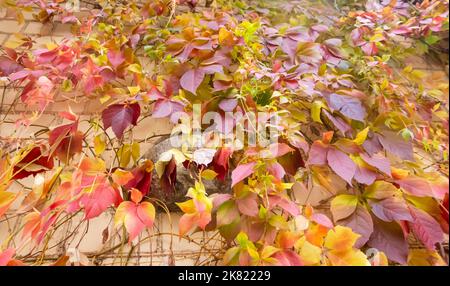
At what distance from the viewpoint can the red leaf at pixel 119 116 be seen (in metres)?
0.89

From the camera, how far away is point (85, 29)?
1.27m

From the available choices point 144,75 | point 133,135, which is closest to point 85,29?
point 144,75

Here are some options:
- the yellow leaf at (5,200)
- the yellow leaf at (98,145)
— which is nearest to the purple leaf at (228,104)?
the yellow leaf at (98,145)

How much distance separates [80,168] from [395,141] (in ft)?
2.91

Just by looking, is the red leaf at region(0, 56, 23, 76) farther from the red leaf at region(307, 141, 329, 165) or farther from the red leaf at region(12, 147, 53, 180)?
the red leaf at region(307, 141, 329, 165)

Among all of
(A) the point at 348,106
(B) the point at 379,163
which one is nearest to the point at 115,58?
(A) the point at 348,106

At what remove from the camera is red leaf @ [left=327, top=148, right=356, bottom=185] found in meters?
0.78

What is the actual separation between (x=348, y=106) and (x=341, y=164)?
0.91ft

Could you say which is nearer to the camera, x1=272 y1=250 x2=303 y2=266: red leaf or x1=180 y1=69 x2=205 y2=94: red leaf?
x1=272 y1=250 x2=303 y2=266: red leaf

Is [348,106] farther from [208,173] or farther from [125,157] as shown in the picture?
[125,157]

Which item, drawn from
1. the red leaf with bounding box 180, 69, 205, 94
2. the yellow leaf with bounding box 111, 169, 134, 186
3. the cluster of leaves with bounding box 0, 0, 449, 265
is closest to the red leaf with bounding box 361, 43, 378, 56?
the cluster of leaves with bounding box 0, 0, 449, 265

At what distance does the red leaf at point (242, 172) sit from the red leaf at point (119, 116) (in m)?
0.36

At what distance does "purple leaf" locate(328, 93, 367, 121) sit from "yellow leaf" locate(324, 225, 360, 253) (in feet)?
1.32
